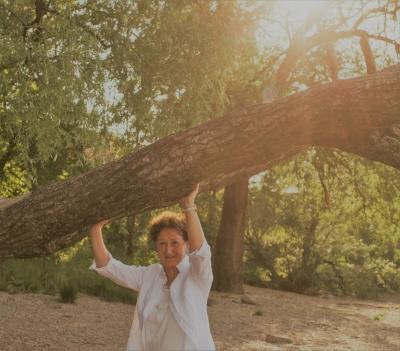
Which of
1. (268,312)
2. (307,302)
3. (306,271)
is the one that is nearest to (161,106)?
(268,312)

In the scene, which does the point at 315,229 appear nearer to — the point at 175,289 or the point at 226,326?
the point at 226,326

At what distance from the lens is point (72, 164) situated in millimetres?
20234

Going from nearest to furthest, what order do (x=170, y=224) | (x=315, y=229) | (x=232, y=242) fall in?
(x=170, y=224), (x=232, y=242), (x=315, y=229)

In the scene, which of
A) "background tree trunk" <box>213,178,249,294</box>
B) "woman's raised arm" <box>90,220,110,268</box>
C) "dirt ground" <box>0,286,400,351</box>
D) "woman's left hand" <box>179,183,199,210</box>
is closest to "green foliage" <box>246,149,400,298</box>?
"background tree trunk" <box>213,178,249,294</box>

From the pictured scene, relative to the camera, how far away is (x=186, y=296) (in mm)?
3404

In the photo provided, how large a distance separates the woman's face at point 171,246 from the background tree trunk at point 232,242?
44.5 ft

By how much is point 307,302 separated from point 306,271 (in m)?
3.35

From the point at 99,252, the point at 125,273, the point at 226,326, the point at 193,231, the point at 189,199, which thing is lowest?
the point at 226,326

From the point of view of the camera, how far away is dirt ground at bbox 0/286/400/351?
29.9 ft

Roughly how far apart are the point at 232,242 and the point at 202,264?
13884 mm

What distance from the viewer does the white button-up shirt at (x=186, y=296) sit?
336 cm

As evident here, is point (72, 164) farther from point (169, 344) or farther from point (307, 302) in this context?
point (169, 344)

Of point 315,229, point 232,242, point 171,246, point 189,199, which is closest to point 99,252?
point 171,246

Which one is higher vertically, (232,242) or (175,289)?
(232,242)
